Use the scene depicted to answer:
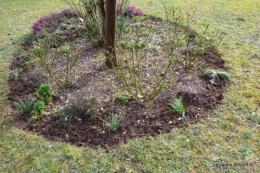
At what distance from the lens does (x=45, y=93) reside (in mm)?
3145

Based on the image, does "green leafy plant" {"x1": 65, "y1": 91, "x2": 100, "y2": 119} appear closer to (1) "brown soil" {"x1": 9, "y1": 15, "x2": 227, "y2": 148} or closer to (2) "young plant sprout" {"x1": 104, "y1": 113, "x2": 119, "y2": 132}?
(1) "brown soil" {"x1": 9, "y1": 15, "x2": 227, "y2": 148}

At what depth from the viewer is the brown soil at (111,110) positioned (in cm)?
279

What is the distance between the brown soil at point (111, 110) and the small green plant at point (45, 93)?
0.35 ft

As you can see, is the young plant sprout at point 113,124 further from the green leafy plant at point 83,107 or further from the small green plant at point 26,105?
the small green plant at point 26,105

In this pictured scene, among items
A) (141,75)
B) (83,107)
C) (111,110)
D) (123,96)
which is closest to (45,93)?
(83,107)

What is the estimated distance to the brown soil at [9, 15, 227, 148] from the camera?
279cm

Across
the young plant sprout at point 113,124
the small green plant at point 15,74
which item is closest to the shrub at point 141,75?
the young plant sprout at point 113,124

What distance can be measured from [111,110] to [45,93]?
852 millimetres

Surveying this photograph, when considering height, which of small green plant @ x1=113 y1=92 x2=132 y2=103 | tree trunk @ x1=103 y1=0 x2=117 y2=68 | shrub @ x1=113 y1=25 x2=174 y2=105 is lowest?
small green plant @ x1=113 y1=92 x2=132 y2=103

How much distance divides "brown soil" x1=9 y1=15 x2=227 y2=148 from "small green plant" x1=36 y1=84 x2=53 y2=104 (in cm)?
11

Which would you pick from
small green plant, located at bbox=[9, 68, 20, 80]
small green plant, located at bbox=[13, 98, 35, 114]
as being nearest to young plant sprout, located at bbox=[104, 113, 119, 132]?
small green plant, located at bbox=[13, 98, 35, 114]

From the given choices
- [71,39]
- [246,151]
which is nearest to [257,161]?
[246,151]

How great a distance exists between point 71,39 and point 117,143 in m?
3.01

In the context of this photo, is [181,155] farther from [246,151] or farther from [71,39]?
[71,39]
